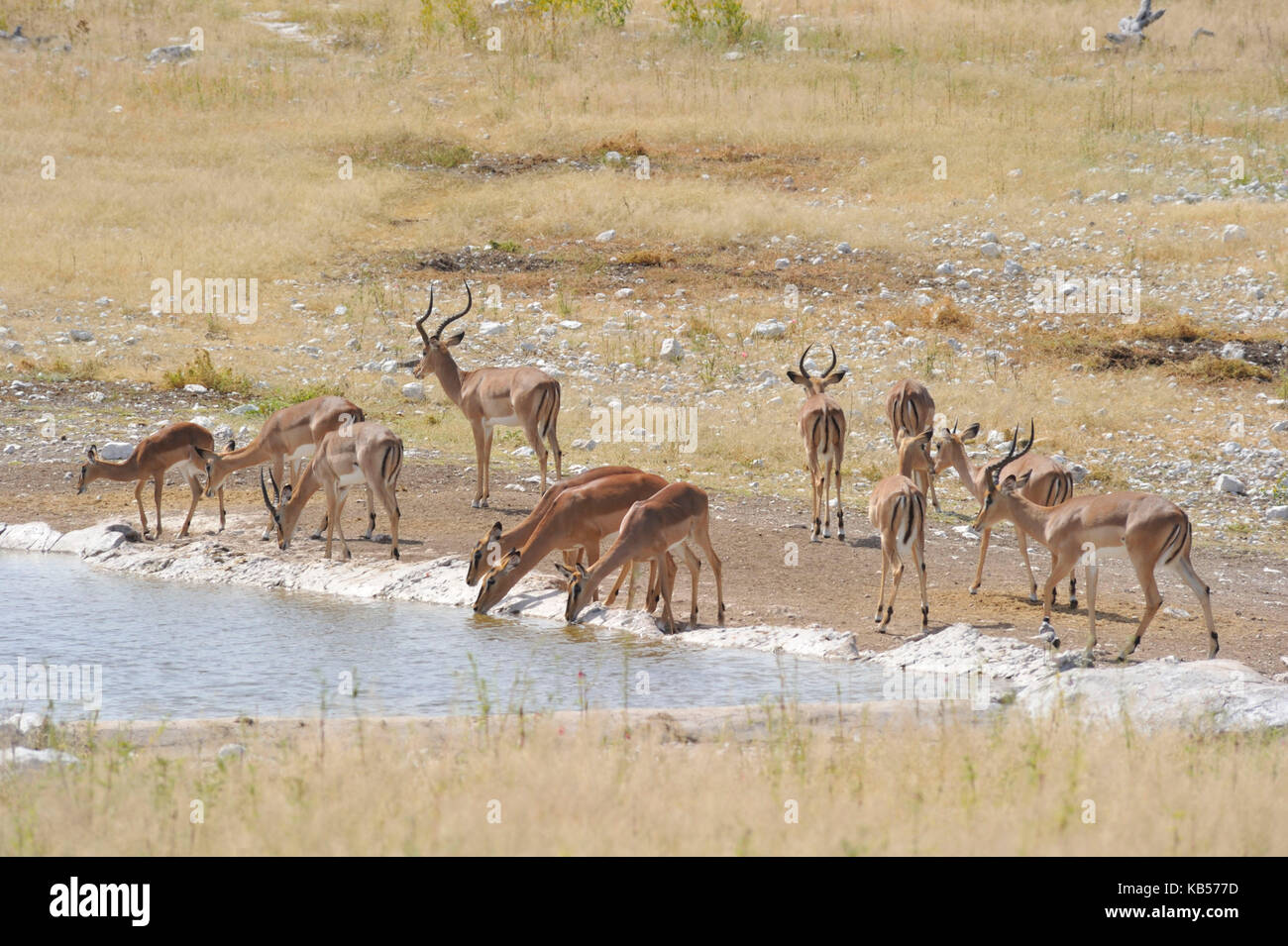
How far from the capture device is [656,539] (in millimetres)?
9891

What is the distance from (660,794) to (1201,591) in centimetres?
521

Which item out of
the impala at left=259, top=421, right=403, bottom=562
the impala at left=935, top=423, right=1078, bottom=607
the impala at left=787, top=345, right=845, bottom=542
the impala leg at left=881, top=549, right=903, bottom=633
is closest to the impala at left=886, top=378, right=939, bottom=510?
the impala at left=787, top=345, right=845, bottom=542

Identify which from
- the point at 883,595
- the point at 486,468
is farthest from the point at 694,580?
the point at 486,468

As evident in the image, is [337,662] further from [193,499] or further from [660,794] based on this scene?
[193,499]

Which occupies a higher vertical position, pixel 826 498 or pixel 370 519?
pixel 826 498

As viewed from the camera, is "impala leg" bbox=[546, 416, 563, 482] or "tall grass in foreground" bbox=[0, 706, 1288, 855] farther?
"impala leg" bbox=[546, 416, 563, 482]

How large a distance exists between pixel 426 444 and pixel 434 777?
10.7m

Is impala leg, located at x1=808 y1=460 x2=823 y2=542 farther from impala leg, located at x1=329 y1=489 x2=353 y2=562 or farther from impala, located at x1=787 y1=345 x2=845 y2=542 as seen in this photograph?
impala leg, located at x1=329 y1=489 x2=353 y2=562

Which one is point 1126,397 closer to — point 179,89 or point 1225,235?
point 1225,235

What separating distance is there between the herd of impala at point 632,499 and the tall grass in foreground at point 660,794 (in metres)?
2.69

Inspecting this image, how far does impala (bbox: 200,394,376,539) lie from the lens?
43.7 feet

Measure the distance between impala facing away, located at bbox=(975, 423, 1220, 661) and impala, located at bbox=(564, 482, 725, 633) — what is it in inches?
94.8
